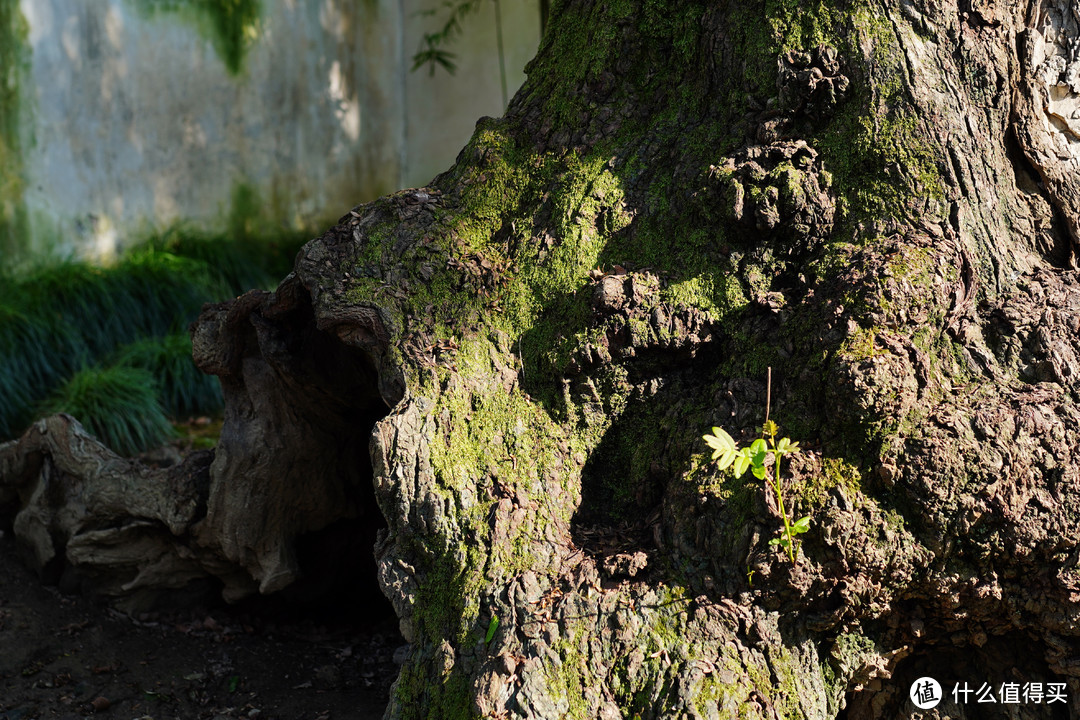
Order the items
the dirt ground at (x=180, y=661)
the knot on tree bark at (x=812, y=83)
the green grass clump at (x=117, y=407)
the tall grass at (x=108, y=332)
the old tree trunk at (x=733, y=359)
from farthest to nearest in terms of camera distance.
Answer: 1. the tall grass at (x=108, y=332)
2. the green grass clump at (x=117, y=407)
3. the dirt ground at (x=180, y=661)
4. the knot on tree bark at (x=812, y=83)
5. the old tree trunk at (x=733, y=359)

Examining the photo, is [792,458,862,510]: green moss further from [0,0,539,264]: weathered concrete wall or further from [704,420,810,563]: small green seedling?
[0,0,539,264]: weathered concrete wall

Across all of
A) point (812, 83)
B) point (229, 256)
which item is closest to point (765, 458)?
point (812, 83)

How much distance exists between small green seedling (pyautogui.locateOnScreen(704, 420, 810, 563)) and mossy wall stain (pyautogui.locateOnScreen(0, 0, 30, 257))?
5283mm

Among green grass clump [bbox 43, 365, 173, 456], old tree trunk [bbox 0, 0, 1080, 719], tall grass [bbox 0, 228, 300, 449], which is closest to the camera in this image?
old tree trunk [bbox 0, 0, 1080, 719]

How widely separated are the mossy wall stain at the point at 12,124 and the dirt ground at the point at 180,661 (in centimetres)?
277

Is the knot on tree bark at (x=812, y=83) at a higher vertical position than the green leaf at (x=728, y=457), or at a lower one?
higher

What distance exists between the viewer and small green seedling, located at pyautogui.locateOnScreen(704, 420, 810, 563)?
6.28ft

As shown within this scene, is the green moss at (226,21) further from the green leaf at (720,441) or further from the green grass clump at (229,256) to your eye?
the green leaf at (720,441)

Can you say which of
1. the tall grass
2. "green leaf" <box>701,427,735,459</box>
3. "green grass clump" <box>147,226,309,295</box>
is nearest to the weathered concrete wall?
"green grass clump" <box>147,226,309,295</box>

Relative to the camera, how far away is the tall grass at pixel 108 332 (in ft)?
16.4

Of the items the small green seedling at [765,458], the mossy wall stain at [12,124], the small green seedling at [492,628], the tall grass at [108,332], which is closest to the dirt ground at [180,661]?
the small green seedling at [492,628]

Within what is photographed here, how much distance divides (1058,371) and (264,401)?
7.59ft

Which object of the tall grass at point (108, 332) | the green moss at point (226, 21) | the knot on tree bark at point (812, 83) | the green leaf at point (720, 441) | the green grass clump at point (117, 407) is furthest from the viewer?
the green moss at point (226, 21)

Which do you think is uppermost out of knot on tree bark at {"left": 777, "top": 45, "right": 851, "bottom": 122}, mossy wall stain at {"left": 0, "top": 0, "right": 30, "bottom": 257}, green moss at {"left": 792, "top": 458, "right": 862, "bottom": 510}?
mossy wall stain at {"left": 0, "top": 0, "right": 30, "bottom": 257}
